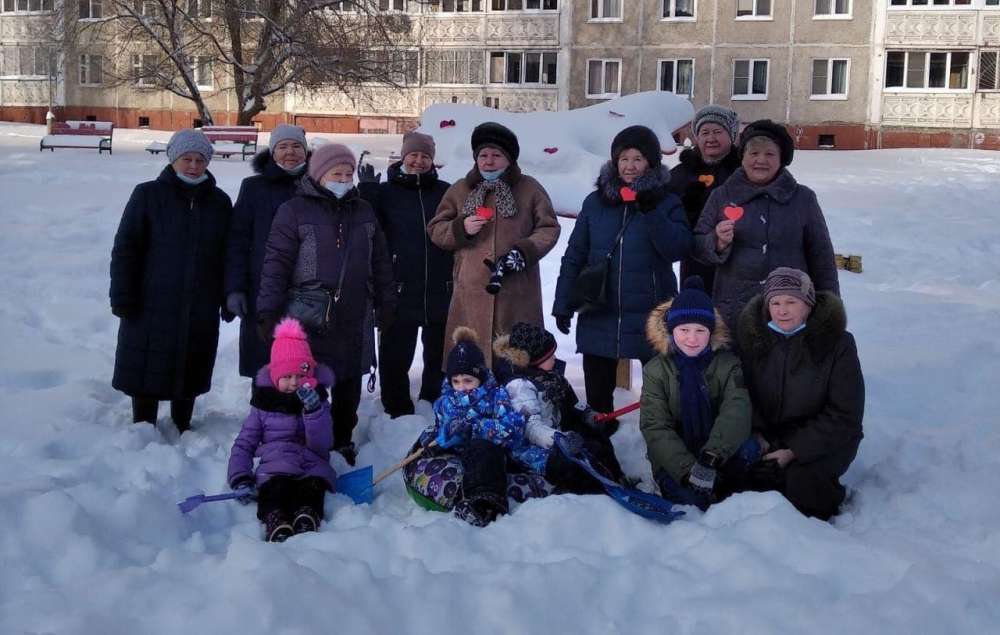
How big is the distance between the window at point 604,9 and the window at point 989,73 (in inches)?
458

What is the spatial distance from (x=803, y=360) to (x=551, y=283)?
5418 mm

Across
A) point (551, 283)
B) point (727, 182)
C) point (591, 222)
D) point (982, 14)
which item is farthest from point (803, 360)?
point (982, 14)

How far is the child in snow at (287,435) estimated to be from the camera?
466 cm

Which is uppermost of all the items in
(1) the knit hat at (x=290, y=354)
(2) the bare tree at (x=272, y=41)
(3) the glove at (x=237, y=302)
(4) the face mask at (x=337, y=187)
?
(2) the bare tree at (x=272, y=41)

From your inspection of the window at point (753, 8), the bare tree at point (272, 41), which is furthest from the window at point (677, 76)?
the bare tree at point (272, 41)

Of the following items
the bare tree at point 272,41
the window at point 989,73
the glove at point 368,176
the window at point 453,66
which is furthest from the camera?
the window at point 453,66

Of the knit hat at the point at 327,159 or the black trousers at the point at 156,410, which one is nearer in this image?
the knit hat at the point at 327,159

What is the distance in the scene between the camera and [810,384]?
4.70m

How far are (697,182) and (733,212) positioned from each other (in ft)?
2.52

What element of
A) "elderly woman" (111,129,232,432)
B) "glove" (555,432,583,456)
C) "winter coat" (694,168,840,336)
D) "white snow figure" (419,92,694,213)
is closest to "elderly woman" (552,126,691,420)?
"winter coat" (694,168,840,336)

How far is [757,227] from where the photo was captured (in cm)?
521

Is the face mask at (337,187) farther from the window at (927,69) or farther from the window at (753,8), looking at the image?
the window at (927,69)

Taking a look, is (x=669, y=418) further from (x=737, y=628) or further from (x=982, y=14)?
(x=982, y=14)

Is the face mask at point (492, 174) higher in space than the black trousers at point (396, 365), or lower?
higher
